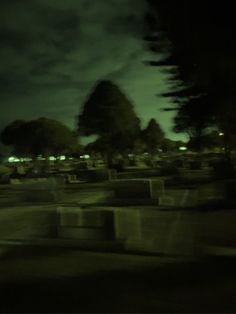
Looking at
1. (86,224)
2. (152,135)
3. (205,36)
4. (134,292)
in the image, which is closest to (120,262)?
(134,292)

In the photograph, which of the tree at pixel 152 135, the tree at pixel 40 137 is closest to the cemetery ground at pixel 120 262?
the tree at pixel 40 137

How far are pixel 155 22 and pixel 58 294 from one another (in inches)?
310

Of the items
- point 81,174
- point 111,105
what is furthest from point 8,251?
point 111,105

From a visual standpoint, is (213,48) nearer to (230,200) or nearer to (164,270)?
(164,270)

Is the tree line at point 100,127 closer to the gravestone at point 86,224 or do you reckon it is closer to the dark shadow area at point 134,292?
the gravestone at point 86,224

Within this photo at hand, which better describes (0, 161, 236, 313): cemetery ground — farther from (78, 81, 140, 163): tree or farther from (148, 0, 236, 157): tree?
(78, 81, 140, 163): tree

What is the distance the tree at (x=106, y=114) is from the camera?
42406mm

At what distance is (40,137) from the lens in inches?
2170

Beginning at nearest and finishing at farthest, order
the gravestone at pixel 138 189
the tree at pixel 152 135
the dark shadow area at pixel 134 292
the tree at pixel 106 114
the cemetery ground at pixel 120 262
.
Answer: the dark shadow area at pixel 134 292, the cemetery ground at pixel 120 262, the gravestone at pixel 138 189, the tree at pixel 106 114, the tree at pixel 152 135

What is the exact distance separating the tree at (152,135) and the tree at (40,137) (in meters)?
32.8

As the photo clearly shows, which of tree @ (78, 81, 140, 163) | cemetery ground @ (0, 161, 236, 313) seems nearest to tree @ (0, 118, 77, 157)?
tree @ (78, 81, 140, 163)

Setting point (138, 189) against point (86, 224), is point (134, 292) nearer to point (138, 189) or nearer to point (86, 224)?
point (86, 224)

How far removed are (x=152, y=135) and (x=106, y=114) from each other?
50.6m

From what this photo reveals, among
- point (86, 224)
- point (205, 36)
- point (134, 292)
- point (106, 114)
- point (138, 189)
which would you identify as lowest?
point (134, 292)
